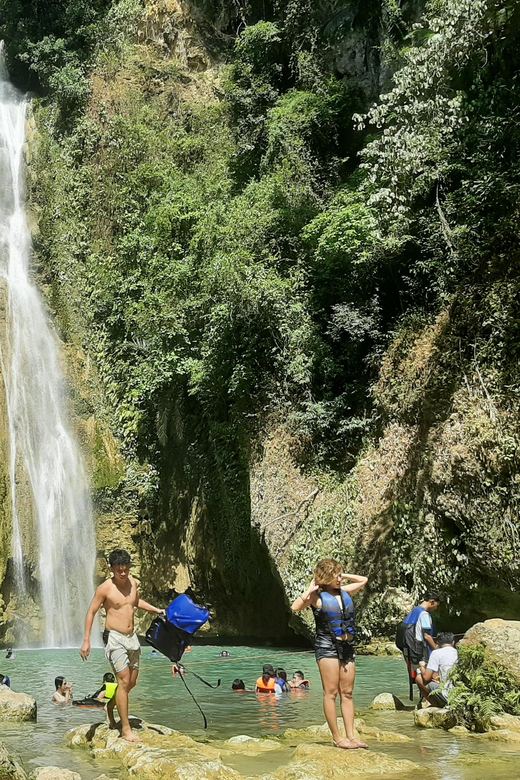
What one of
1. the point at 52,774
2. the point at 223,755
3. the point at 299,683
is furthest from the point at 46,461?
the point at 52,774

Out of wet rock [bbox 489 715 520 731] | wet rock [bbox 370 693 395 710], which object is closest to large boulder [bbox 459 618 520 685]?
wet rock [bbox 489 715 520 731]

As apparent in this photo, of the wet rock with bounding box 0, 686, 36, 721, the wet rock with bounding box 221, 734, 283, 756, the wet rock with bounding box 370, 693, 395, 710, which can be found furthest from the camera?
the wet rock with bounding box 370, 693, 395, 710

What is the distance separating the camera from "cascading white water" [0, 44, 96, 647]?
714 inches

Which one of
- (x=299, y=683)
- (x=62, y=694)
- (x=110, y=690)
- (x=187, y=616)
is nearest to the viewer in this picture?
(x=187, y=616)

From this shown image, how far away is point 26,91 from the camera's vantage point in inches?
1059

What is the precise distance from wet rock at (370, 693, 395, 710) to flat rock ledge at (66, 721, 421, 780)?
1.46 metres

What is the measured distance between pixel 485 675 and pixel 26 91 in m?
25.5

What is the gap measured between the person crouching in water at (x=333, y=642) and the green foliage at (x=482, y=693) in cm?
159

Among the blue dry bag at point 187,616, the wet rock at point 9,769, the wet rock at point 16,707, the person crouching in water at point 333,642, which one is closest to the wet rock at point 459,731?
the person crouching in water at point 333,642

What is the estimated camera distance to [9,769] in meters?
4.72

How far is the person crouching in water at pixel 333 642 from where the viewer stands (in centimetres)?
594

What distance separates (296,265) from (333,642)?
41.4 feet

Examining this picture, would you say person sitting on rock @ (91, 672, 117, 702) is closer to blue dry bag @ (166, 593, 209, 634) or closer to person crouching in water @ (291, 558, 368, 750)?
blue dry bag @ (166, 593, 209, 634)

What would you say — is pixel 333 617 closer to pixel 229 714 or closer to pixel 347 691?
pixel 347 691
